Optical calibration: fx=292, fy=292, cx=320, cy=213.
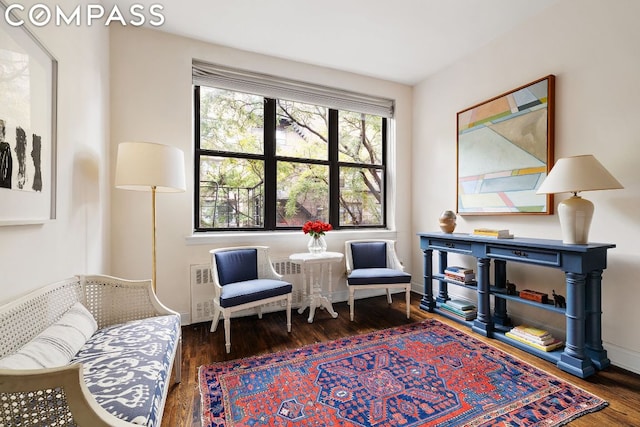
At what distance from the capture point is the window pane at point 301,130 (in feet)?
11.3

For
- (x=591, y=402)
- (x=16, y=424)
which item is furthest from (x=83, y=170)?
(x=591, y=402)

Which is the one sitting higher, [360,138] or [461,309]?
[360,138]

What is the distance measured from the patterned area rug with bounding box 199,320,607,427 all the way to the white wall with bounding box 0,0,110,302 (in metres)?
1.11

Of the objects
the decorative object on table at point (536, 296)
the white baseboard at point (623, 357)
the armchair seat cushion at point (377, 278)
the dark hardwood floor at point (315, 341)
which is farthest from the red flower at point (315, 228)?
the white baseboard at point (623, 357)

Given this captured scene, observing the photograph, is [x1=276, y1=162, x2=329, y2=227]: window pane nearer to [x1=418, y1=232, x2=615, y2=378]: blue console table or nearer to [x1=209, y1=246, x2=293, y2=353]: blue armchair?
[x1=209, y1=246, x2=293, y2=353]: blue armchair

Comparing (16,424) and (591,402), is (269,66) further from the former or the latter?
(591,402)

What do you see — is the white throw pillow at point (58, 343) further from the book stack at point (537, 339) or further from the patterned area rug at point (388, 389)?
the book stack at point (537, 339)

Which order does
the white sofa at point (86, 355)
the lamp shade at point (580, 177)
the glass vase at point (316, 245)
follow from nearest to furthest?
the white sofa at point (86, 355) → the lamp shade at point (580, 177) → the glass vase at point (316, 245)

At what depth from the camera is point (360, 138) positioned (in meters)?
3.90

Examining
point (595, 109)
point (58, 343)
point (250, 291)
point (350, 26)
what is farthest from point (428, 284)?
point (58, 343)

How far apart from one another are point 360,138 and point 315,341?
260 cm

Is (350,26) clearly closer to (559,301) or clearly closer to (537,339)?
(559,301)

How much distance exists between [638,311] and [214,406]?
2.82m

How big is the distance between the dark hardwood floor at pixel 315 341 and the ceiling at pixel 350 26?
2806 mm
